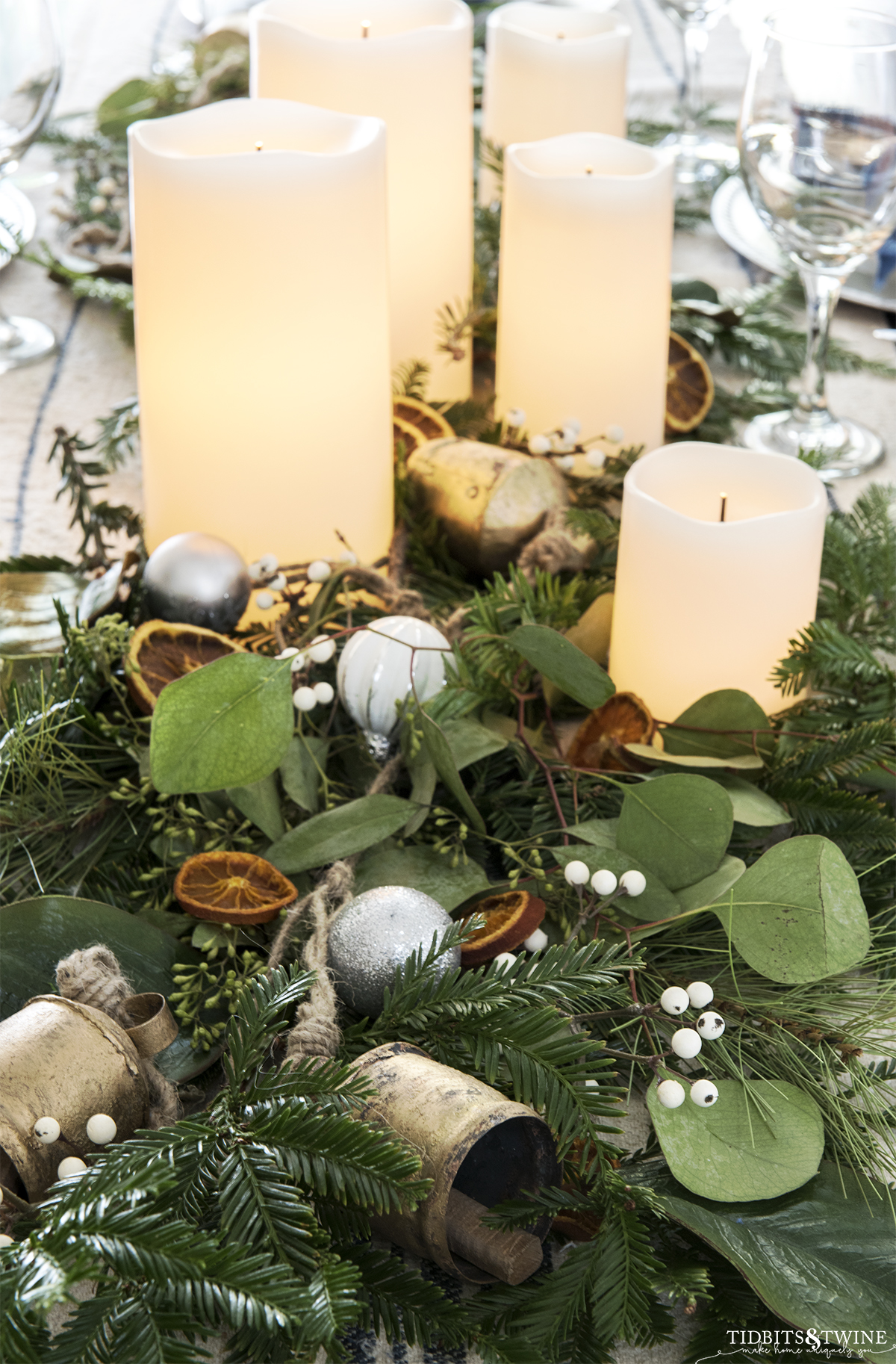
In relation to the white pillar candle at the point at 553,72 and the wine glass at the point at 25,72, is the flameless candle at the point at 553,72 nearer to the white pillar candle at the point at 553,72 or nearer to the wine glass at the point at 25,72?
the white pillar candle at the point at 553,72

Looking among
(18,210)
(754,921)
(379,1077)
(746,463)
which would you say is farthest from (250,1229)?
(18,210)

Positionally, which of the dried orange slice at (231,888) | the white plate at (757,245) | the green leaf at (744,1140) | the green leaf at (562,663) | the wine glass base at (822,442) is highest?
the white plate at (757,245)

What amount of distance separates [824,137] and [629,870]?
380mm

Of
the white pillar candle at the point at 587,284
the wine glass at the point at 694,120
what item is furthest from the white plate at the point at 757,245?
the white pillar candle at the point at 587,284

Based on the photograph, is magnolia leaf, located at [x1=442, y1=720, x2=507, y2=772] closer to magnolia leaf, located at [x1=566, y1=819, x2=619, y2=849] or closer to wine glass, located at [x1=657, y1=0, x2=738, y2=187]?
magnolia leaf, located at [x1=566, y1=819, x2=619, y2=849]

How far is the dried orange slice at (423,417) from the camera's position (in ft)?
1.86

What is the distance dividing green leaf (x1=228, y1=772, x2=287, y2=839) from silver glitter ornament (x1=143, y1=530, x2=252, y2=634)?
78 mm

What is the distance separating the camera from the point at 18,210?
82 cm

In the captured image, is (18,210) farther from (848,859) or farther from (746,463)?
(848,859)

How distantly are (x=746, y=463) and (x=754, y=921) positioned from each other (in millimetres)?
184

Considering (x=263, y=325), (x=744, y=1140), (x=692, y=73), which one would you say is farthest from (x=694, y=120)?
(x=744, y=1140)

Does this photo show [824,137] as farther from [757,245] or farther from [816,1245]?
[816,1245]

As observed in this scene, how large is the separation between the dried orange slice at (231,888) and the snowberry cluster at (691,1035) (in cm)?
11

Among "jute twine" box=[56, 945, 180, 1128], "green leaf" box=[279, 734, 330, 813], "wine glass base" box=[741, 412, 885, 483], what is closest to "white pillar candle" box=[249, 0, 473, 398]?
"wine glass base" box=[741, 412, 885, 483]
